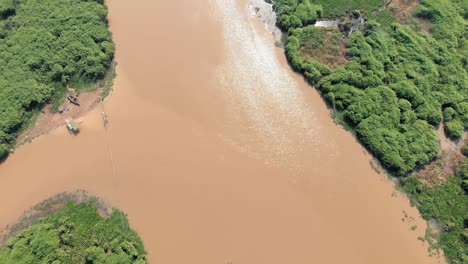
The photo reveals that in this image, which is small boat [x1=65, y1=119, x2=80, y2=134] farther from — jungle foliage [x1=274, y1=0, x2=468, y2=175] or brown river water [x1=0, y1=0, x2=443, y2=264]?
jungle foliage [x1=274, y1=0, x2=468, y2=175]

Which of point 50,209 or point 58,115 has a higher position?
point 58,115

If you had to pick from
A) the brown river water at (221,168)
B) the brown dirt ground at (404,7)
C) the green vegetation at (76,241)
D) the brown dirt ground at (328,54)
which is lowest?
the green vegetation at (76,241)

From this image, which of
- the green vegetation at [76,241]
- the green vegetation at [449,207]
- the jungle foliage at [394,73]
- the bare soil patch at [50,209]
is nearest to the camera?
the green vegetation at [76,241]

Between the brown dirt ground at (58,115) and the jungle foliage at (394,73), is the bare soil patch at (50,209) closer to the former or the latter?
the brown dirt ground at (58,115)

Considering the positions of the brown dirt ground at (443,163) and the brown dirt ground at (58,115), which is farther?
the brown dirt ground at (443,163)

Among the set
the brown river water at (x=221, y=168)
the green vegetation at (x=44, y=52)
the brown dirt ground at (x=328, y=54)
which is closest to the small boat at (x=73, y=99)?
the green vegetation at (x=44, y=52)

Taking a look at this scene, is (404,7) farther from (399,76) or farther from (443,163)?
(443,163)

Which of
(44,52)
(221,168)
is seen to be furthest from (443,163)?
(44,52)
